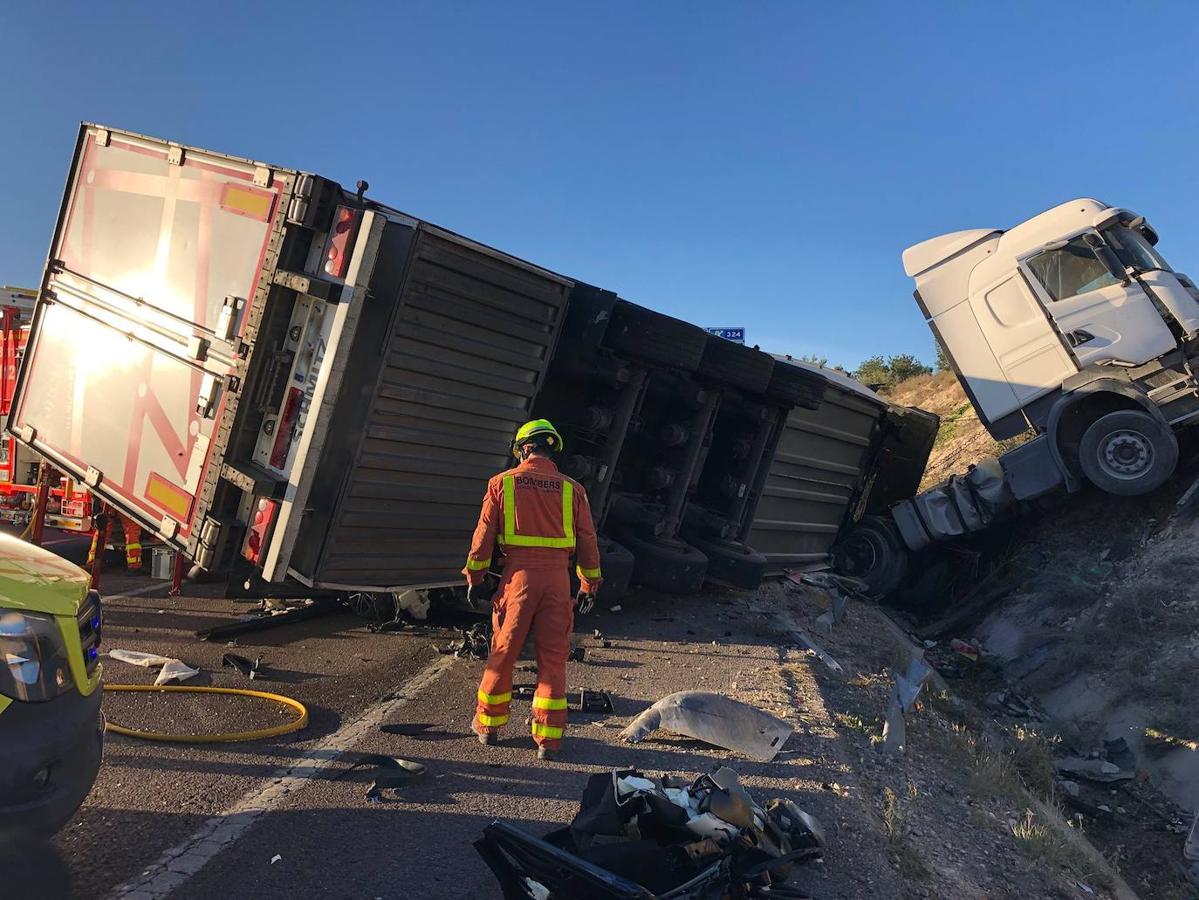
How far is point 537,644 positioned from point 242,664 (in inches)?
84.0

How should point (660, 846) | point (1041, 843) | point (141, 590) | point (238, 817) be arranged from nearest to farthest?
1. point (660, 846)
2. point (238, 817)
3. point (1041, 843)
4. point (141, 590)

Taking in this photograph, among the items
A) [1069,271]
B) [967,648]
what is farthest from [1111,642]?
[1069,271]

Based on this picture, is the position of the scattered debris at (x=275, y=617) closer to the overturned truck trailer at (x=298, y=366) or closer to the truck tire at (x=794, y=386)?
the overturned truck trailer at (x=298, y=366)

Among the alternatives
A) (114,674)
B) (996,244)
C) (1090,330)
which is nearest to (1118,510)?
(1090,330)

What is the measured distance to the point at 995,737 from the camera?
5895mm

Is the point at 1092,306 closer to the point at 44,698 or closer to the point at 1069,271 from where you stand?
the point at 1069,271

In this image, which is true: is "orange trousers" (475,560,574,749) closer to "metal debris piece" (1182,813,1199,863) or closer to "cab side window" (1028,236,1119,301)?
"metal debris piece" (1182,813,1199,863)

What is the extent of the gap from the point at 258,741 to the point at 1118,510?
8901 mm

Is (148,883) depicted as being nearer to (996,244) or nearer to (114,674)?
(114,674)

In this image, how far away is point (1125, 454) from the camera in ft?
25.8

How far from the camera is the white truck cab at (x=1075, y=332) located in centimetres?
770

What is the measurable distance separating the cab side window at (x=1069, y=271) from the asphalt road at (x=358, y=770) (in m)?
5.26

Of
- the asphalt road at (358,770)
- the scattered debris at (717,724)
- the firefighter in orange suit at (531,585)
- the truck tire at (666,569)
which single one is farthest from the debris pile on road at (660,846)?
→ the truck tire at (666,569)

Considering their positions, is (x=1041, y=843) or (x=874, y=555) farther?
(x=874, y=555)
